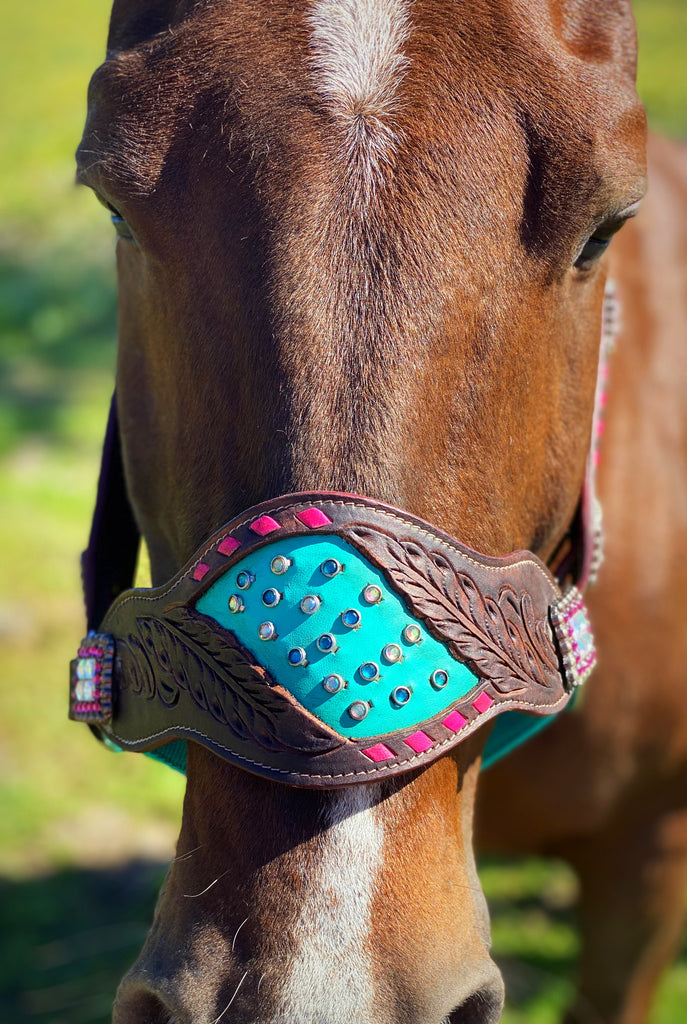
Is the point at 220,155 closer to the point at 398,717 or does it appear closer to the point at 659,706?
the point at 398,717

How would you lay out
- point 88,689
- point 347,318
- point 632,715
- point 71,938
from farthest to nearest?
point 71,938
point 632,715
point 88,689
point 347,318

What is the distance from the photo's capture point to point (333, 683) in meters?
1.20

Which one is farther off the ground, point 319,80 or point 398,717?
point 319,80

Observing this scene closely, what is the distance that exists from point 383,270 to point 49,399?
249 inches

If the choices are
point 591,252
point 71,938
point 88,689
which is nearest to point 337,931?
point 88,689

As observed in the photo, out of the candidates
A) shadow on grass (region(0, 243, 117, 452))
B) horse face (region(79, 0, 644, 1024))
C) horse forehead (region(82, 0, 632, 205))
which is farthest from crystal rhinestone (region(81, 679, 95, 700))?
shadow on grass (region(0, 243, 117, 452))

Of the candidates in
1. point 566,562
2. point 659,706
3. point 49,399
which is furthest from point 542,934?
point 49,399

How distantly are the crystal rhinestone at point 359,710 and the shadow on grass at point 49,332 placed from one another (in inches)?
229

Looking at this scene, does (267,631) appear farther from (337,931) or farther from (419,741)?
(337,931)

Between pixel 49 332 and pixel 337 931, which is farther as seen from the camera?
pixel 49 332

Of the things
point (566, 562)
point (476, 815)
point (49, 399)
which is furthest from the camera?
point (49, 399)

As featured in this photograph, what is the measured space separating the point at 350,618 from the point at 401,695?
12 cm

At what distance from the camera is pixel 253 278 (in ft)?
4.28

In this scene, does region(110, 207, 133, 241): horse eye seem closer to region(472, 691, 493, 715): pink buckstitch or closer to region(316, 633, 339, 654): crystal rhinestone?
region(316, 633, 339, 654): crystal rhinestone
